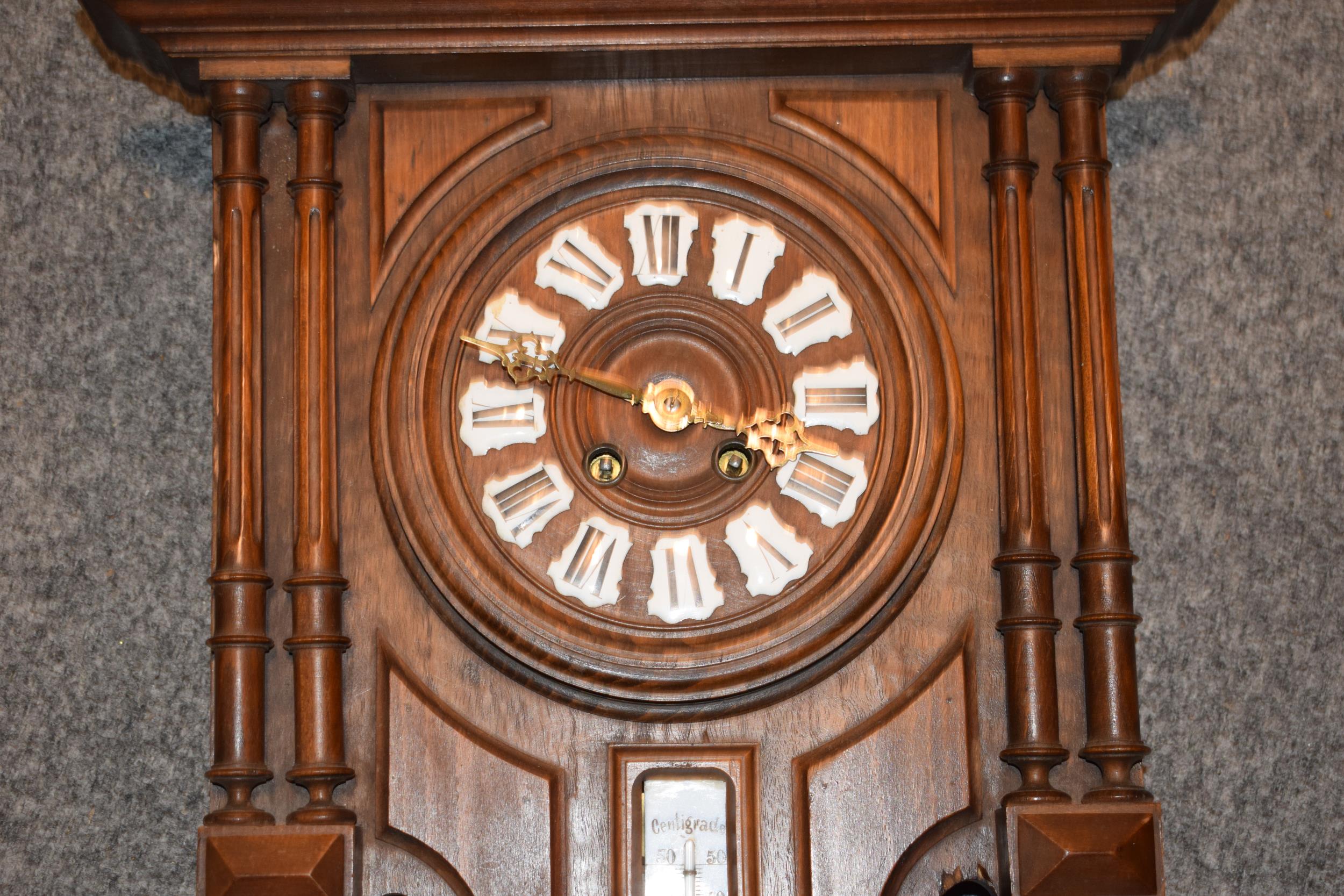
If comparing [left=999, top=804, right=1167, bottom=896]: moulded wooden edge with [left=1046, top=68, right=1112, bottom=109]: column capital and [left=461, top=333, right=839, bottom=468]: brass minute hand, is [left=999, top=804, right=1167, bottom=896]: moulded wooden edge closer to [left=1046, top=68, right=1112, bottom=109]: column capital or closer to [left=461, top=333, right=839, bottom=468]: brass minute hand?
[left=461, top=333, right=839, bottom=468]: brass minute hand

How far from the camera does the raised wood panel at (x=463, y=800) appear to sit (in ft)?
6.50

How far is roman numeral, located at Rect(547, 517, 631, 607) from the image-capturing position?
80.7 inches

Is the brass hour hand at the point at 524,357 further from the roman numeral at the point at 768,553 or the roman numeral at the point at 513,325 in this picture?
the roman numeral at the point at 768,553

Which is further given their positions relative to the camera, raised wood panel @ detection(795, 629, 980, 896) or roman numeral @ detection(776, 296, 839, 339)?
roman numeral @ detection(776, 296, 839, 339)

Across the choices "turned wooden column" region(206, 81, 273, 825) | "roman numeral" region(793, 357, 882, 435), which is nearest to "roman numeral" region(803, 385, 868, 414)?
"roman numeral" region(793, 357, 882, 435)

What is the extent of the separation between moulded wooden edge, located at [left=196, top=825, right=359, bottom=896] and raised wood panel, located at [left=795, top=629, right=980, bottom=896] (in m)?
0.55

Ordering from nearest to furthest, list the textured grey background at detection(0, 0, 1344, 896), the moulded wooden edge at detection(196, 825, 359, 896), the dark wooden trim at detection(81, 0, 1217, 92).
Result: the moulded wooden edge at detection(196, 825, 359, 896)
the dark wooden trim at detection(81, 0, 1217, 92)
the textured grey background at detection(0, 0, 1344, 896)

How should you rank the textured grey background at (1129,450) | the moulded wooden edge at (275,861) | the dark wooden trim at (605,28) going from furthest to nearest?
the textured grey background at (1129,450)
the dark wooden trim at (605,28)
the moulded wooden edge at (275,861)

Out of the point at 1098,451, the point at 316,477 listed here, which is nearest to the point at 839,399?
the point at 1098,451

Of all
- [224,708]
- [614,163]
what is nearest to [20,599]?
[224,708]

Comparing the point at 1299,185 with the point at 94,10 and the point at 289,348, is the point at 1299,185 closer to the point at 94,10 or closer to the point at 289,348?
the point at 289,348

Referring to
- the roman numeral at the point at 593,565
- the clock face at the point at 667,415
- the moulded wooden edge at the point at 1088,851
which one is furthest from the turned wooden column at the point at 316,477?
the moulded wooden edge at the point at 1088,851

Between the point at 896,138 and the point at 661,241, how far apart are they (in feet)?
1.09

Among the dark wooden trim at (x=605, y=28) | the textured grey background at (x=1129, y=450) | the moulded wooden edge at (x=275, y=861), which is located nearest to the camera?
the moulded wooden edge at (x=275, y=861)
